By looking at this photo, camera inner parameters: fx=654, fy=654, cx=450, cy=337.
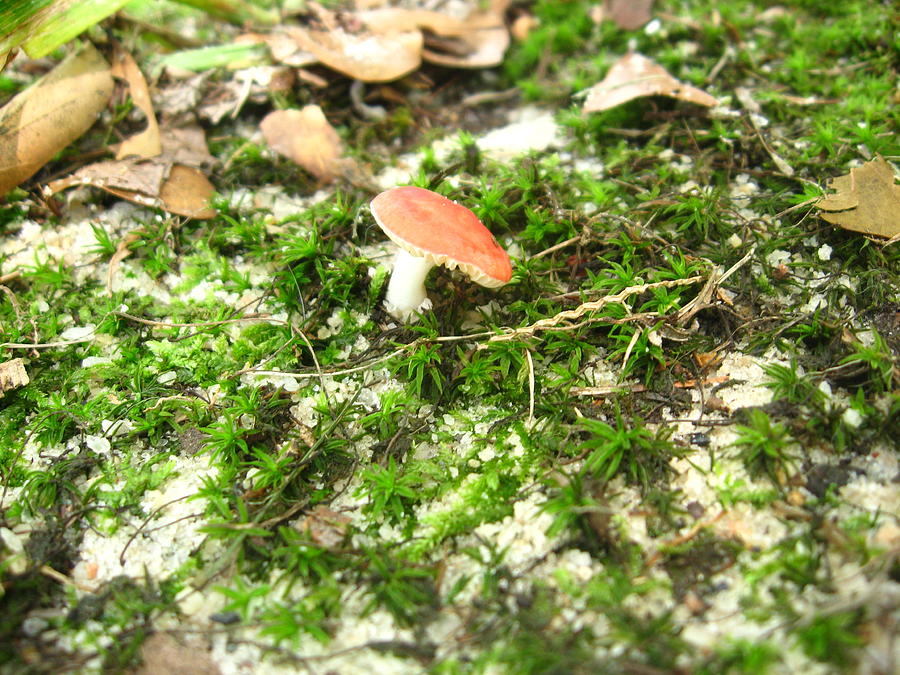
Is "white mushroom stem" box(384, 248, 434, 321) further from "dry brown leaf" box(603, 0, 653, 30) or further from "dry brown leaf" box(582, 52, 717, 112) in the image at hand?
"dry brown leaf" box(603, 0, 653, 30)

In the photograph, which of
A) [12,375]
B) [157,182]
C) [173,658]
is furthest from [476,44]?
[173,658]

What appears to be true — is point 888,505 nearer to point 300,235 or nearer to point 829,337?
point 829,337

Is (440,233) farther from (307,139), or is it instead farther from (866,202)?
(866,202)

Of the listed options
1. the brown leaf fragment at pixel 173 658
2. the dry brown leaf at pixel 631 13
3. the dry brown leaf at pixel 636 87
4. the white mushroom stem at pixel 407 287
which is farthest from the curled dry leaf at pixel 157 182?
the dry brown leaf at pixel 631 13

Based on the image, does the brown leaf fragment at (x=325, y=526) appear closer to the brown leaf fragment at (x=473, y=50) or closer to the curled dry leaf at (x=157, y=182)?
the curled dry leaf at (x=157, y=182)

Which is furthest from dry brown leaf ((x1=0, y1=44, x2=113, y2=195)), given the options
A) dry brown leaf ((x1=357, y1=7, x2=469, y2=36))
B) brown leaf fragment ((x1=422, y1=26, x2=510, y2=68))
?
brown leaf fragment ((x1=422, y1=26, x2=510, y2=68))

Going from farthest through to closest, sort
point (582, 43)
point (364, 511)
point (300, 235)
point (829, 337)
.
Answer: point (582, 43), point (300, 235), point (829, 337), point (364, 511)

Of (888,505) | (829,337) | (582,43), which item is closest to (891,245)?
(829,337)
